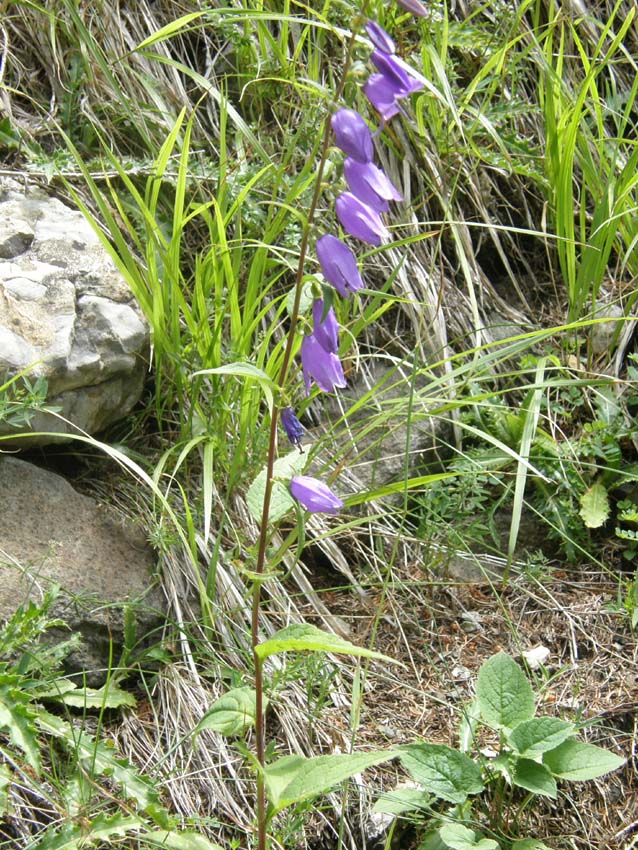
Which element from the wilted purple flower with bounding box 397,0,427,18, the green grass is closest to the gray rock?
the green grass

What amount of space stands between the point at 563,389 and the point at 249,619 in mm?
1298

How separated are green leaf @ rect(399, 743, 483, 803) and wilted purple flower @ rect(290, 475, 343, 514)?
603 millimetres

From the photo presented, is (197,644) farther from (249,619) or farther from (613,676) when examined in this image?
(613,676)

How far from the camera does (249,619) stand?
7.57 ft

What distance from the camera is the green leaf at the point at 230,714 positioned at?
1677 millimetres

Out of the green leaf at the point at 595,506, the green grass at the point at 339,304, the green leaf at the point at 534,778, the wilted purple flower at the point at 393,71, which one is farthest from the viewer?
the green leaf at the point at 595,506

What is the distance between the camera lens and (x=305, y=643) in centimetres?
143

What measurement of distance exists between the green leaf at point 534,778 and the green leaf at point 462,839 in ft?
0.44

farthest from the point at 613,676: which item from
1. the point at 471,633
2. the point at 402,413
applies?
the point at 402,413

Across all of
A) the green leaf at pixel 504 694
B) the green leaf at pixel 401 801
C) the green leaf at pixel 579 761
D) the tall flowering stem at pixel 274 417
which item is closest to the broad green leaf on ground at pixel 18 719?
the tall flowering stem at pixel 274 417

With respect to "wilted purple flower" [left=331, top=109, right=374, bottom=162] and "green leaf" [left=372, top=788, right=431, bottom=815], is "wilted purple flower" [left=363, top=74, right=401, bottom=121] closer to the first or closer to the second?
"wilted purple flower" [left=331, top=109, right=374, bottom=162]

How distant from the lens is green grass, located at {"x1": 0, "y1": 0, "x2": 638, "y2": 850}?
2.29 metres

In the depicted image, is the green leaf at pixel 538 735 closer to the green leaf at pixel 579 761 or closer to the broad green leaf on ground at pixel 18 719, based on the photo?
the green leaf at pixel 579 761

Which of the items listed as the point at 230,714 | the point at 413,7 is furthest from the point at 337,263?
the point at 230,714
